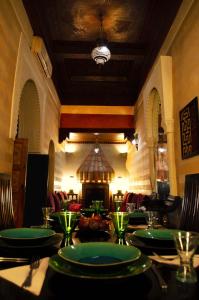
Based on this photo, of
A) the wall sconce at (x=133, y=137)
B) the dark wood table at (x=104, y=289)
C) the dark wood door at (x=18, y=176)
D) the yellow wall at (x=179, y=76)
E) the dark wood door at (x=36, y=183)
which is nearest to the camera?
the dark wood table at (x=104, y=289)

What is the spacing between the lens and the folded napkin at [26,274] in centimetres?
65

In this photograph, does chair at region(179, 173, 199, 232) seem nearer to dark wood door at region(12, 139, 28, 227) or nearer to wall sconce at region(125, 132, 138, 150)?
dark wood door at region(12, 139, 28, 227)

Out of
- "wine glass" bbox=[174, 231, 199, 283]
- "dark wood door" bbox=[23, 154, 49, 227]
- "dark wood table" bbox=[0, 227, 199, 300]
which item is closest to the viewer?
"dark wood table" bbox=[0, 227, 199, 300]

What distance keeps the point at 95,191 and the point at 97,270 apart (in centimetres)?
1060

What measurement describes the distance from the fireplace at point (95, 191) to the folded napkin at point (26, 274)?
10363mm

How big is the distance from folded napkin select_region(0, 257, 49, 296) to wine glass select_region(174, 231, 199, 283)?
0.40m

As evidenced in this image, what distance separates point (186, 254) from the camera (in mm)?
739

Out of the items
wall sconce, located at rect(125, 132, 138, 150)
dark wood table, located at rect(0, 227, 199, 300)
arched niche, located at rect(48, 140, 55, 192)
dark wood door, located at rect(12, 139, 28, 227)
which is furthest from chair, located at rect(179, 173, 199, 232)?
arched niche, located at rect(48, 140, 55, 192)

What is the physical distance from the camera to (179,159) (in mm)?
3816

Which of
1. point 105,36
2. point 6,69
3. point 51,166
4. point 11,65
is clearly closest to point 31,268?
point 6,69

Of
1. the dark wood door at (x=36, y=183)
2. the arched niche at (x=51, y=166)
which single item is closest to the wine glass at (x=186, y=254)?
the dark wood door at (x=36, y=183)

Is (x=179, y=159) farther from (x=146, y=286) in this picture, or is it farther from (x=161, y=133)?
(x=146, y=286)

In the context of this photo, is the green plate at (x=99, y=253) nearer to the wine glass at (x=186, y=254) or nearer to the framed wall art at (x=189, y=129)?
the wine glass at (x=186, y=254)

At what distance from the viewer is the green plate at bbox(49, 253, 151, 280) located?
62 cm
